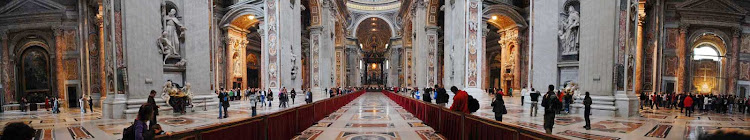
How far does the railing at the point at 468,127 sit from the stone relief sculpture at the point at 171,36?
914 centimetres

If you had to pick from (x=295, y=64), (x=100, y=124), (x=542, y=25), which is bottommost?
(x=100, y=124)

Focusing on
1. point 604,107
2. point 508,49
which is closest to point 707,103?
point 604,107

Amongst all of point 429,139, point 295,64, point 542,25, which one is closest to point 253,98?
point 429,139

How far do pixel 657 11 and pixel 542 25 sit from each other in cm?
1059

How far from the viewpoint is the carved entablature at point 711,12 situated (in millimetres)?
17250

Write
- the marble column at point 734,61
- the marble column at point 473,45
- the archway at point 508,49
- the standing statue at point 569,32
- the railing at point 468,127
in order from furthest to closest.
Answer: the archway at point 508,49
the marble column at point 734,61
the marble column at point 473,45
the standing statue at point 569,32
the railing at point 468,127

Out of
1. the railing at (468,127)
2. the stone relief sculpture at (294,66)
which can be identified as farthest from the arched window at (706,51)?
the stone relief sculpture at (294,66)

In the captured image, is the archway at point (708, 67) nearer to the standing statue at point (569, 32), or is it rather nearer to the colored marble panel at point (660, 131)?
the standing statue at point (569, 32)

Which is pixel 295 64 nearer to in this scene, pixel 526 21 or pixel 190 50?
pixel 190 50

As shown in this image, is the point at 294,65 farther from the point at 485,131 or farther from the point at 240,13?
the point at 485,131

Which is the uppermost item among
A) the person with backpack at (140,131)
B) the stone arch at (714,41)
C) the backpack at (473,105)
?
the stone arch at (714,41)

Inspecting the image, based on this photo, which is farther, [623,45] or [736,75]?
[736,75]

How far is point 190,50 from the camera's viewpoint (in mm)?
11617

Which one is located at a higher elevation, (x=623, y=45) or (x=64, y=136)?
(x=623, y=45)
